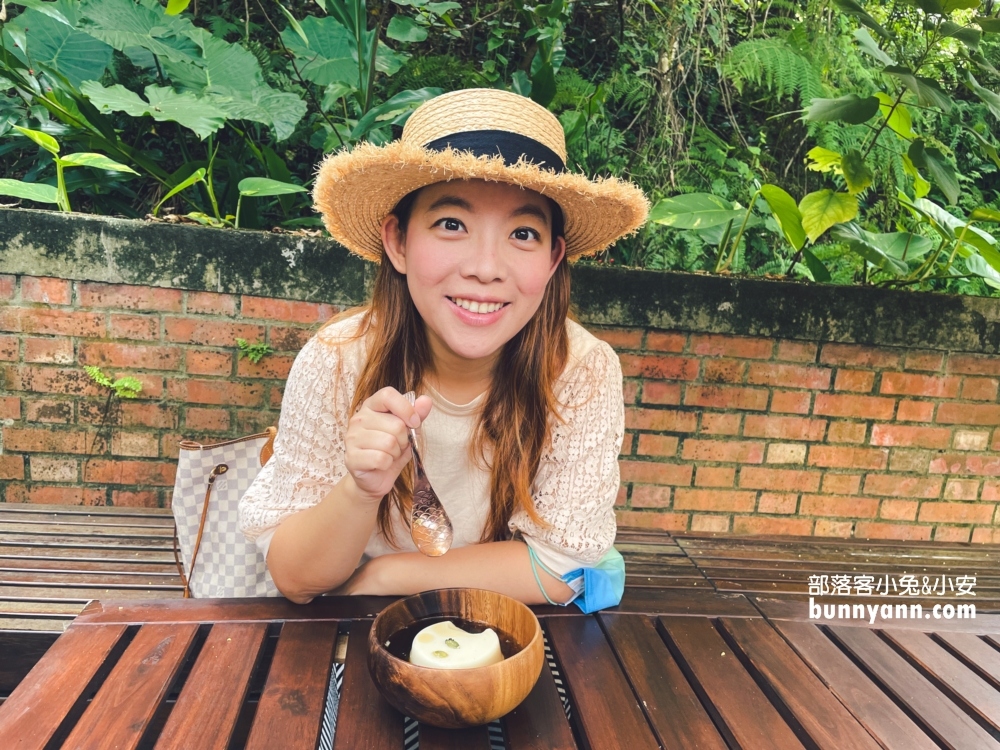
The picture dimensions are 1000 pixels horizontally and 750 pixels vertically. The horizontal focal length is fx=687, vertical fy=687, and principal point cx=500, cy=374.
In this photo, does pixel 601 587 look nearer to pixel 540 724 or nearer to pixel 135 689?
pixel 540 724

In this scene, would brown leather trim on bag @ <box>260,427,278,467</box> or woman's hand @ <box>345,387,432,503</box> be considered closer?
woman's hand @ <box>345,387,432,503</box>

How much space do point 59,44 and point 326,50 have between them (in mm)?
933

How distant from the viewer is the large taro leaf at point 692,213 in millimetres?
2309

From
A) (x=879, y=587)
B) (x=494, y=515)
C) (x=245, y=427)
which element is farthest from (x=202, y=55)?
(x=879, y=587)

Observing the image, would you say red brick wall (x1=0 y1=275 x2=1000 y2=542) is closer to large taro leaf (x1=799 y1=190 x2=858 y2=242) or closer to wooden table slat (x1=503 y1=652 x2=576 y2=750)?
large taro leaf (x1=799 y1=190 x2=858 y2=242)

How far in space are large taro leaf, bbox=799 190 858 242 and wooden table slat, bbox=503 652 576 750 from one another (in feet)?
6.40

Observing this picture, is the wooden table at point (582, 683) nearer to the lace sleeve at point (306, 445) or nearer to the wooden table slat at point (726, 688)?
the wooden table slat at point (726, 688)

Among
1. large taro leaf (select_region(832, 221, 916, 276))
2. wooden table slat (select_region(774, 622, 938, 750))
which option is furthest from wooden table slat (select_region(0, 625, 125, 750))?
large taro leaf (select_region(832, 221, 916, 276))

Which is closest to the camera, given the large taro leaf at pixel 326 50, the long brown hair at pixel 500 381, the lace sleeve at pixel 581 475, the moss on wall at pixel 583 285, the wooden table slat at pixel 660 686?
the wooden table slat at pixel 660 686

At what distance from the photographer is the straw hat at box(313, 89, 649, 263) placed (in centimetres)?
110

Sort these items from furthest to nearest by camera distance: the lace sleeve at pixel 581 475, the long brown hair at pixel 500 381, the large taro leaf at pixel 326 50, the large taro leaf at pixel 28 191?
the large taro leaf at pixel 326 50 < the large taro leaf at pixel 28 191 < the long brown hair at pixel 500 381 < the lace sleeve at pixel 581 475

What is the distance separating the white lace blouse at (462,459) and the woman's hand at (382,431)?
0.91 feet

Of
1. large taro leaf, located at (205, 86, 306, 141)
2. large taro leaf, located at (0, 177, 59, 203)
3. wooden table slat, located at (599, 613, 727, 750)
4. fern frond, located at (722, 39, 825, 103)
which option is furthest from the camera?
fern frond, located at (722, 39, 825, 103)

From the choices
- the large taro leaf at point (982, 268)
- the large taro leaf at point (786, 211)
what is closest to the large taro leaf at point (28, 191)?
the large taro leaf at point (786, 211)
